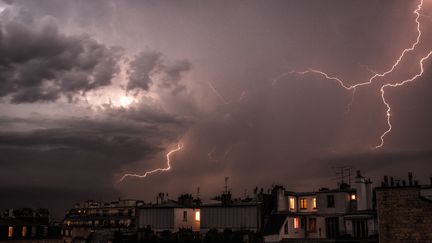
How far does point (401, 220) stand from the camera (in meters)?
30.6

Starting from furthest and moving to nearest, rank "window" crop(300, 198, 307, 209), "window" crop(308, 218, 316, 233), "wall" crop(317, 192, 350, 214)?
"window" crop(300, 198, 307, 209)
"window" crop(308, 218, 316, 233)
"wall" crop(317, 192, 350, 214)

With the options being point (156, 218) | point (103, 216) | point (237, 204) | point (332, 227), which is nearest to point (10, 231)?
point (156, 218)

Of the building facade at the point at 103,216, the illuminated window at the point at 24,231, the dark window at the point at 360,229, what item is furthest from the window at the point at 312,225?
the building facade at the point at 103,216

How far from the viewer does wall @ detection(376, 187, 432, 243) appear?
30125mm

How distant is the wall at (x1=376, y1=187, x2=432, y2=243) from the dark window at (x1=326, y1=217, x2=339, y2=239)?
2024 centimetres

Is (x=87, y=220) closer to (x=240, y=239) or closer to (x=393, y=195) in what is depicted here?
(x=240, y=239)

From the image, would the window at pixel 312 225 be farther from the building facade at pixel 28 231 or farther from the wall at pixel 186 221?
the building facade at pixel 28 231

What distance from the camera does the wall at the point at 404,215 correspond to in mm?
30125

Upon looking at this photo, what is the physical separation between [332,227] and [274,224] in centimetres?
667

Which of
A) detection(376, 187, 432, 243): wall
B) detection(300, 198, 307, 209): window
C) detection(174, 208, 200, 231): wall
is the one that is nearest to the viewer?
detection(376, 187, 432, 243): wall

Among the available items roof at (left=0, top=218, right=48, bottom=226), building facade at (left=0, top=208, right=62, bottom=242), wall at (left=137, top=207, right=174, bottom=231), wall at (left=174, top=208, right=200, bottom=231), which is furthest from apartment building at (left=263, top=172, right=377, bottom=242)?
roof at (left=0, top=218, right=48, bottom=226)

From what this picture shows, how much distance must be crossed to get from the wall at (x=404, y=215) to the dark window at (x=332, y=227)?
20245 mm

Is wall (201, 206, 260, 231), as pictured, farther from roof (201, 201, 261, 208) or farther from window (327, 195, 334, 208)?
window (327, 195, 334, 208)

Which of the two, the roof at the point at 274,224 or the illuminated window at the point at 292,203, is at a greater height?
the illuminated window at the point at 292,203
